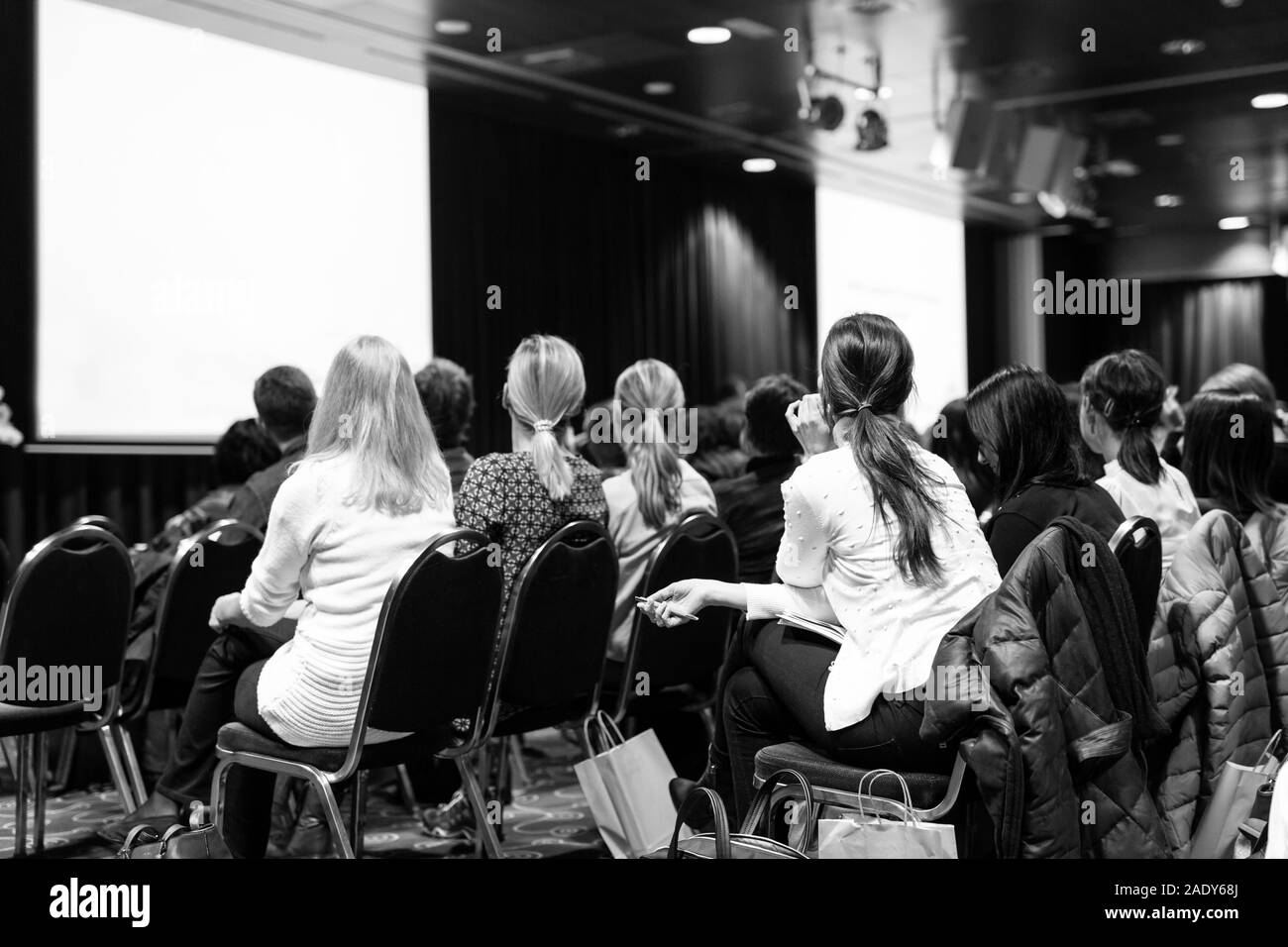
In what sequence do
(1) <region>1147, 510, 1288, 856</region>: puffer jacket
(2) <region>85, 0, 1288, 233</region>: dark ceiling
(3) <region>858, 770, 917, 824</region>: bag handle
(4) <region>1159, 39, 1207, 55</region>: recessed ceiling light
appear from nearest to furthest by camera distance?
1. (3) <region>858, 770, 917, 824</region>: bag handle
2. (1) <region>1147, 510, 1288, 856</region>: puffer jacket
3. (2) <region>85, 0, 1288, 233</region>: dark ceiling
4. (4) <region>1159, 39, 1207, 55</region>: recessed ceiling light

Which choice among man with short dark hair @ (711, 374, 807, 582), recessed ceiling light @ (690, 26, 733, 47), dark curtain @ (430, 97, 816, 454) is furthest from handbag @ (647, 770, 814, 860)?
dark curtain @ (430, 97, 816, 454)

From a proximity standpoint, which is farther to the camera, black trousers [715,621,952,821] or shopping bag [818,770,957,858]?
black trousers [715,621,952,821]

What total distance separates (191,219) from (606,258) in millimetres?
3501

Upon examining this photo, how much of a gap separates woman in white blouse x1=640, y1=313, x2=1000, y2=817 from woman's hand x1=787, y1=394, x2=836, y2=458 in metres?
0.30

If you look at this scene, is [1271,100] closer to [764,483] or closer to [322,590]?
[764,483]

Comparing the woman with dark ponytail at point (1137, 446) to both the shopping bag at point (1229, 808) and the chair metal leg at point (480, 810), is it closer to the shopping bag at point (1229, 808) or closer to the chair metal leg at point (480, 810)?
the shopping bag at point (1229, 808)

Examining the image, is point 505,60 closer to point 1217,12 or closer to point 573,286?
point 573,286

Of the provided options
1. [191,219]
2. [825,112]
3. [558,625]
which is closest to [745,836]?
[558,625]

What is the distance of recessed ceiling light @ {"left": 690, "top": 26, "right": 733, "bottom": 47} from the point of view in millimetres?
6656

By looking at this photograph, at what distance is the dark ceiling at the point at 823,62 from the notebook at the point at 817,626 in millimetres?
4604

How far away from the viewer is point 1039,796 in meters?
1.95

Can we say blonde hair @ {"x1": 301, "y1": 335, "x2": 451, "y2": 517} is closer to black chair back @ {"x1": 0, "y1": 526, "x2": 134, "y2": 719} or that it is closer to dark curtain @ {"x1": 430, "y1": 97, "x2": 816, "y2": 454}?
black chair back @ {"x1": 0, "y1": 526, "x2": 134, "y2": 719}
